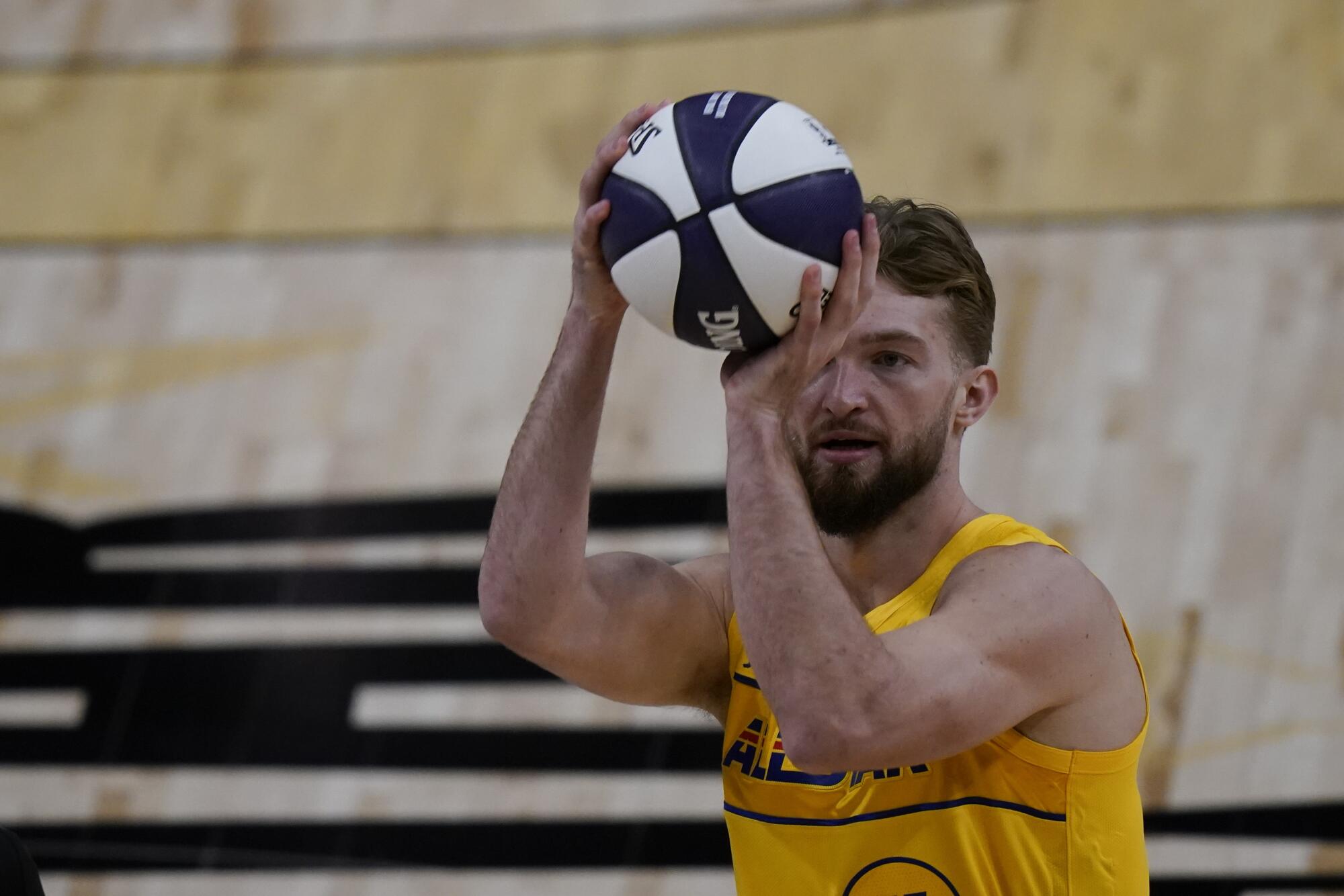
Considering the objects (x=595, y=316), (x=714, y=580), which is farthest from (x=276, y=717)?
(x=595, y=316)

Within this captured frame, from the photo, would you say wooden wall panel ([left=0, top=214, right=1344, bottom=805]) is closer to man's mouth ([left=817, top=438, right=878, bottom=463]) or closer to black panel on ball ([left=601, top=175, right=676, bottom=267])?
man's mouth ([left=817, top=438, right=878, bottom=463])

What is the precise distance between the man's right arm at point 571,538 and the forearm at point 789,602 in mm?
446

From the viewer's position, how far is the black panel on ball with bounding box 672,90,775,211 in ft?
7.47

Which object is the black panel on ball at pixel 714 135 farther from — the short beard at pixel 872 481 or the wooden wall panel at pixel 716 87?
the wooden wall panel at pixel 716 87

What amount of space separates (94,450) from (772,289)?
5.59 m

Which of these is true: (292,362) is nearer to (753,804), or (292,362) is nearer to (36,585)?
(36,585)

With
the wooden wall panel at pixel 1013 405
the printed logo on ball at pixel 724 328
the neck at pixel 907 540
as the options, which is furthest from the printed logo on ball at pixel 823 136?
the wooden wall panel at pixel 1013 405

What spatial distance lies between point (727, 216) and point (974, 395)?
2.39ft

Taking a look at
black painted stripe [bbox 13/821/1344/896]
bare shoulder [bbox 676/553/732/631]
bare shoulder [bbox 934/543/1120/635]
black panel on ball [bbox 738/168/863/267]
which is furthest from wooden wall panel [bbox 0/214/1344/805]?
black panel on ball [bbox 738/168/863/267]

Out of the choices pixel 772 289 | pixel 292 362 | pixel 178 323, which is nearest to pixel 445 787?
pixel 292 362

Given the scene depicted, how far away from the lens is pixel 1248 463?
5680 mm

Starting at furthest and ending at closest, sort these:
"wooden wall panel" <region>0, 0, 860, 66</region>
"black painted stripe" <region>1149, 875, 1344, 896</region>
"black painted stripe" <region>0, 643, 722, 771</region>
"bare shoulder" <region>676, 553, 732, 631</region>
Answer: "wooden wall panel" <region>0, 0, 860, 66</region> → "black painted stripe" <region>0, 643, 722, 771</region> → "black painted stripe" <region>1149, 875, 1344, 896</region> → "bare shoulder" <region>676, 553, 732, 631</region>

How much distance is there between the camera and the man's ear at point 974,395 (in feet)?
8.77

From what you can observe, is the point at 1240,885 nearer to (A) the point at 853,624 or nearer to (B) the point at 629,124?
(A) the point at 853,624
